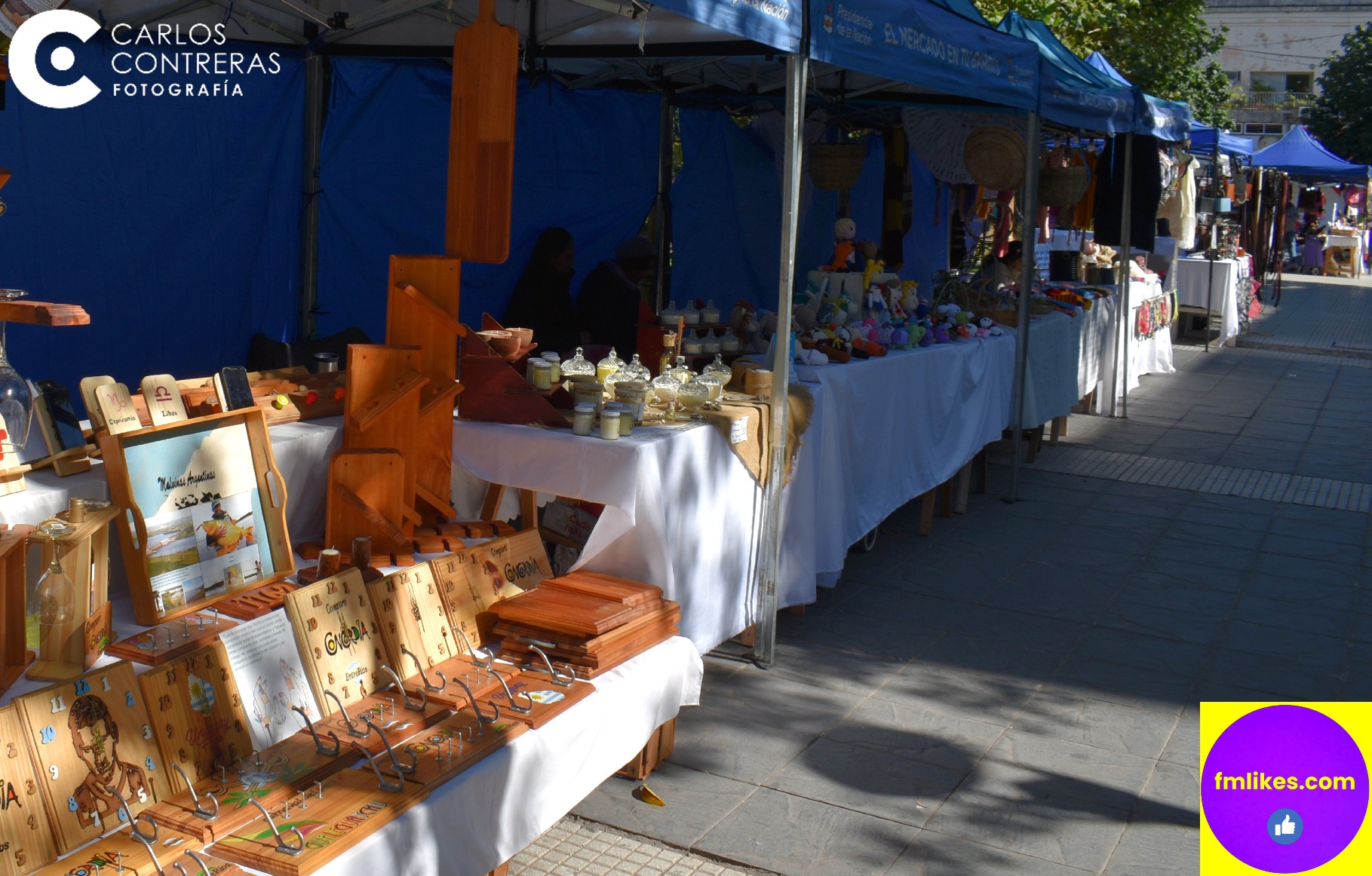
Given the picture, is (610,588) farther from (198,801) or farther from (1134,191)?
(1134,191)

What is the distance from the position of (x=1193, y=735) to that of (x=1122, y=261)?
19.5 ft

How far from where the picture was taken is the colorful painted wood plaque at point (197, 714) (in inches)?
83.3

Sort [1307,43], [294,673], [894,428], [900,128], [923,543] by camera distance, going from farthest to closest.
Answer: [1307,43] → [900,128] → [923,543] → [894,428] → [294,673]

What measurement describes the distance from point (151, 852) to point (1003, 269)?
22.1ft

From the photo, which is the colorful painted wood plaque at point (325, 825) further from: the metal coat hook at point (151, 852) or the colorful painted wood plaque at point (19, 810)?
the colorful painted wood plaque at point (19, 810)

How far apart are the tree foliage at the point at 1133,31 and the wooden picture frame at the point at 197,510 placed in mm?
11104

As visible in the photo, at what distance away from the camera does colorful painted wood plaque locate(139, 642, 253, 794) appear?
212 cm

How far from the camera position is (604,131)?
666 centimetres

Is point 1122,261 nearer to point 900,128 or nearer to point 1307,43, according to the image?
point 900,128

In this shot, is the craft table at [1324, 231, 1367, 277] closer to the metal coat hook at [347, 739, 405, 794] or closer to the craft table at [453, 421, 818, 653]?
the craft table at [453, 421, 818, 653]

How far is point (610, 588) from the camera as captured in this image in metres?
3.11

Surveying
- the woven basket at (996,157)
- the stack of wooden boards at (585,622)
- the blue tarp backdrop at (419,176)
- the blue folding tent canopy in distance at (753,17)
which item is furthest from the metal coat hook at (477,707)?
the woven basket at (996,157)

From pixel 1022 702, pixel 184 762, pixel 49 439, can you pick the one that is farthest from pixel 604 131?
pixel 184 762

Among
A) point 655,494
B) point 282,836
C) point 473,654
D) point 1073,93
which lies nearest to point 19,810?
point 282,836
